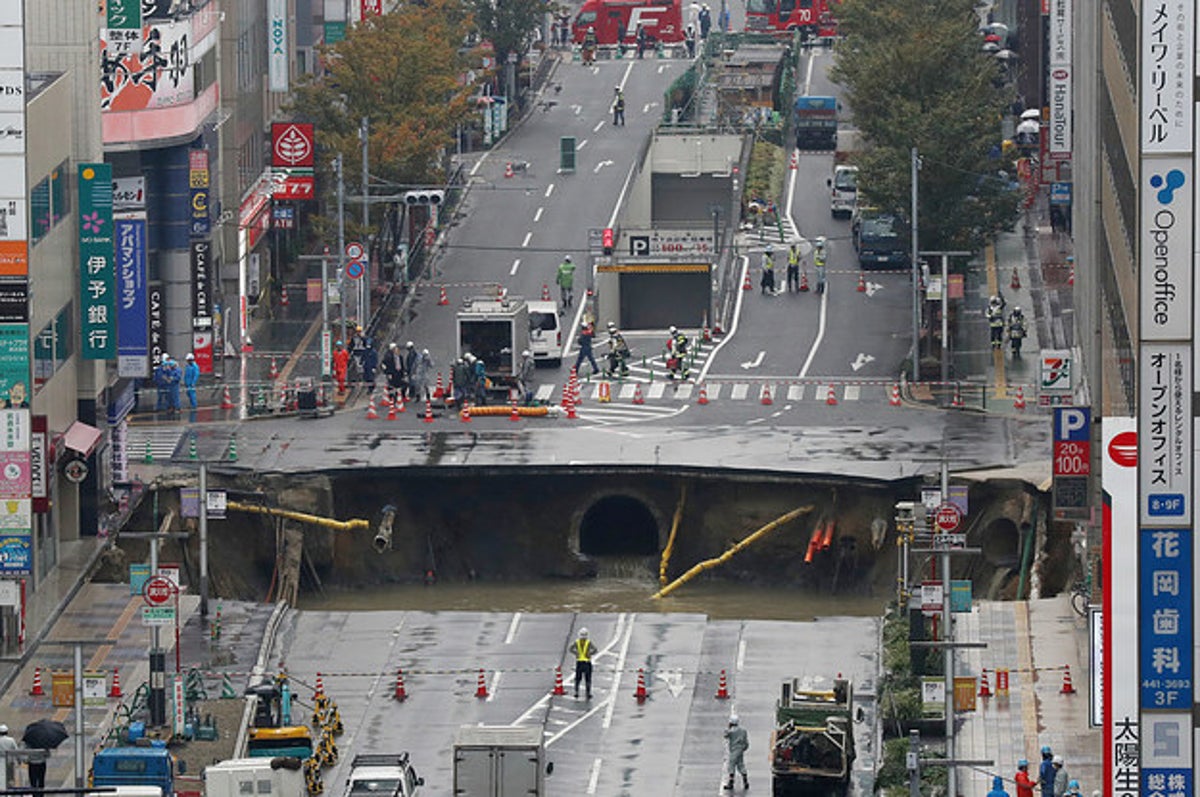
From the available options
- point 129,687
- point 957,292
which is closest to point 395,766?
point 129,687

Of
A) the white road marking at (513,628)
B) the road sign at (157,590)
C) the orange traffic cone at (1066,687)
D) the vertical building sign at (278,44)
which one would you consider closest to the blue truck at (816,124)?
the vertical building sign at (278,44)

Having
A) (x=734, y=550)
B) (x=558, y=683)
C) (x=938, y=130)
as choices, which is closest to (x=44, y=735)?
(x=558, y=683)

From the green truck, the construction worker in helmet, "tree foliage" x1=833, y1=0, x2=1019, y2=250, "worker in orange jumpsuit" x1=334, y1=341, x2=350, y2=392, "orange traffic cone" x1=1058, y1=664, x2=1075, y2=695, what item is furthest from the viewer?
"tree foliage" x1=833, y1=0, x2=1019, y2=250

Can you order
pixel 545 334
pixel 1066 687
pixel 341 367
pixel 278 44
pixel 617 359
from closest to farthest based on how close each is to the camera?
pixel 1066 687 → pixel 341 367 → pixel 617 359 → pixel 545 334 → pixel 278 44

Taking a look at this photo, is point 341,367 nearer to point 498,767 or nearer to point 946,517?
point 946,517

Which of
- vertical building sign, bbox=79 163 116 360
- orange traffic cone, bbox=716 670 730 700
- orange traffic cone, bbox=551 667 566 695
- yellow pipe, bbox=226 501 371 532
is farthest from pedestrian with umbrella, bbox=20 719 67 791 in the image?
yellow pipe, bbox=226 501 371 532

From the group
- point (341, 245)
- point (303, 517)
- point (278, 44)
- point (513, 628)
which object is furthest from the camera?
point (278, 44)

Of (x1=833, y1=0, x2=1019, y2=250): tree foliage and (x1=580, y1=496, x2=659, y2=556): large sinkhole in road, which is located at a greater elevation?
(x1=833, y1=0, x2=1019, y2=250): tree foliage

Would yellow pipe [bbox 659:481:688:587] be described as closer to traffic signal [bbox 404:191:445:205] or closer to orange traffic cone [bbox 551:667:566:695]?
orange traffic cone [bbox 551:667:566:695]
